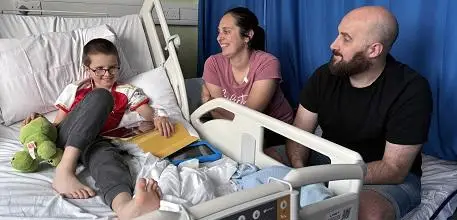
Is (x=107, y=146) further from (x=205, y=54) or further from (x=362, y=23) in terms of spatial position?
(x=205, y=54)

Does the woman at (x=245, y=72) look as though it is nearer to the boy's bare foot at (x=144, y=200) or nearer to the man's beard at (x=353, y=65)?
the man's beard at (x=353, y=65)

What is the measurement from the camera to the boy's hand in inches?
71.7

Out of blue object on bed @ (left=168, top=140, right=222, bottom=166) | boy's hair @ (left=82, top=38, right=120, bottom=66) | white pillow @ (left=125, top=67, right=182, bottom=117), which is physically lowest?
blue object on bed @ (left=168, top=140, right=222, bottom=166)

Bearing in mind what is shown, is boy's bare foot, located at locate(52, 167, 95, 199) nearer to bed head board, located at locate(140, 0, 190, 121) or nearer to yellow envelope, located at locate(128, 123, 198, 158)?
yellow envelope, located at locate(128, 123, 198, 158)

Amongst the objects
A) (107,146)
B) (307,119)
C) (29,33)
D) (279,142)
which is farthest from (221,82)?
(29,33)

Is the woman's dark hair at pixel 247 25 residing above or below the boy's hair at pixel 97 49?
above

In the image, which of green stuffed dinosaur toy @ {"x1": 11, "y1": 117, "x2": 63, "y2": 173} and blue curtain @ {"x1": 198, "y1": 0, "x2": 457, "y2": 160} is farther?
blue curtain @ {"x1": 198, "y1": 0, "x2": 457, "y2": 160}

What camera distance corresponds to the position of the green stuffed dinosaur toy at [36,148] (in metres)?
1.54

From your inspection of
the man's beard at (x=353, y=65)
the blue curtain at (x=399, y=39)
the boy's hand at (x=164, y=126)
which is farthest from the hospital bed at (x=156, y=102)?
the blue curtain at (x=399, y=39)

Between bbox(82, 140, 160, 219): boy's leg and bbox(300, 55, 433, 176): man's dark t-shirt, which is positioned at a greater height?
bbox(300, 55, 433, 176): man's dark t-shirt

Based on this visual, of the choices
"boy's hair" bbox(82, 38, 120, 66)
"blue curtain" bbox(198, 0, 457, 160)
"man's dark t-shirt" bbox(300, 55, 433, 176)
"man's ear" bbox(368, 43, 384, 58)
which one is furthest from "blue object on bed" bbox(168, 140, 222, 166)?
"blue curtain" bbox(198, 0, 457, 160)

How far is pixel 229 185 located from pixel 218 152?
0.94 feet

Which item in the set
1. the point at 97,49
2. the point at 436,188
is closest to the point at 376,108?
the point at 436,188

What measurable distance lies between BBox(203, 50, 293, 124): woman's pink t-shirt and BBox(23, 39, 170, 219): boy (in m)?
0.39
